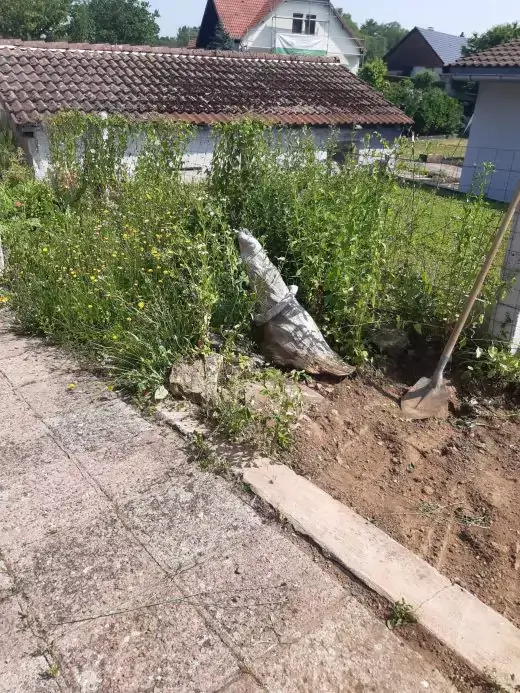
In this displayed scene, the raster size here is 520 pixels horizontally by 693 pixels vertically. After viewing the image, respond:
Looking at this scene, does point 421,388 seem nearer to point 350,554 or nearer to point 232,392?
point 232,392

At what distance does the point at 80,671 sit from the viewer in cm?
206

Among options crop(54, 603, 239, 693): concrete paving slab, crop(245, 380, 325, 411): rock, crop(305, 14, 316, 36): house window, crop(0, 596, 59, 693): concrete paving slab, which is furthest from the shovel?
crop(305, 14, 316, 36): house window

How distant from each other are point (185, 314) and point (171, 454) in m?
1.19

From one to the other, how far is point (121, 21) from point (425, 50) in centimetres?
2822

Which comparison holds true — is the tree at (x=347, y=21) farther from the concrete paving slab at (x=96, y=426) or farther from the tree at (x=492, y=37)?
the concrete paving slab at (x=96, y=426)

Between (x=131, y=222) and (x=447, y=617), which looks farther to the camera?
(x=131, y=222)

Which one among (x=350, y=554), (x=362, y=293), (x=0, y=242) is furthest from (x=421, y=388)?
(x=0, y=242)

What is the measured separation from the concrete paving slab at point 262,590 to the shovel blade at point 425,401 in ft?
4.92

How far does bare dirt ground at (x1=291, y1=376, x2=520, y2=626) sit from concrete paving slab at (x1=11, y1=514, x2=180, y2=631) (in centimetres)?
101

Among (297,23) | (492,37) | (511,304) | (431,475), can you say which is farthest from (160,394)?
(492,37)

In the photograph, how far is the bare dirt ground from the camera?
8.71 ft

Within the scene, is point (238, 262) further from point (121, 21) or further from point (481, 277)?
point (121, 21)

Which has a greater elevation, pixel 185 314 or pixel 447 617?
pixel 185 314

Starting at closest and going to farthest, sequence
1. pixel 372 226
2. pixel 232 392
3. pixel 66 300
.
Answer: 1. pixel 232 392
2. pixel 372 226
3. pixel 66 300
